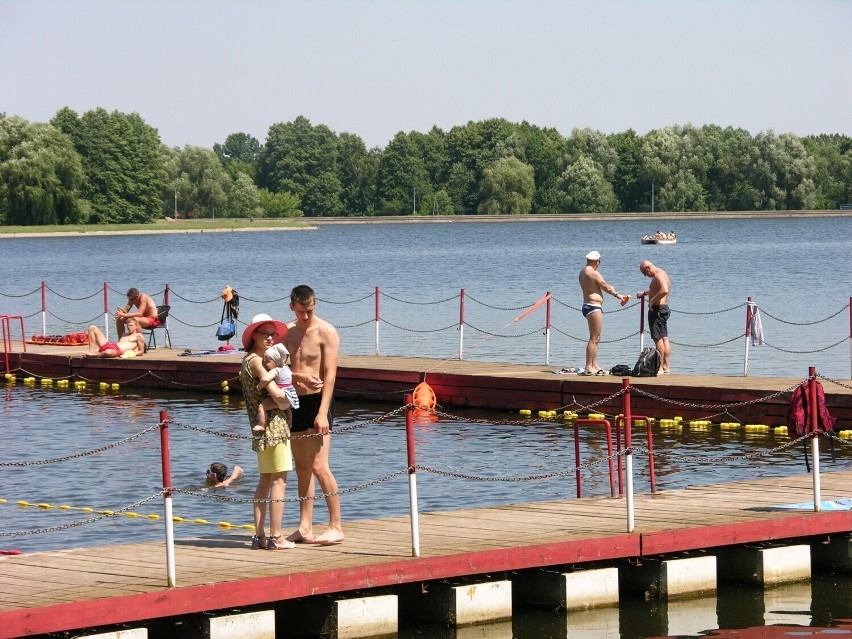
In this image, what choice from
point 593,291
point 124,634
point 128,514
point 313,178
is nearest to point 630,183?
point 313,178

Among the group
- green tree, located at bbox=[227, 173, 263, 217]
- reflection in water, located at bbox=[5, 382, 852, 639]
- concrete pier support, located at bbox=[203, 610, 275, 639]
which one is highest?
green tree, located at bbox=[227, 173, 263, 217]

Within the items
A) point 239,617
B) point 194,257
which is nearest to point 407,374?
point 239,617

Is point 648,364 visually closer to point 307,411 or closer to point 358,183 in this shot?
point 307,411

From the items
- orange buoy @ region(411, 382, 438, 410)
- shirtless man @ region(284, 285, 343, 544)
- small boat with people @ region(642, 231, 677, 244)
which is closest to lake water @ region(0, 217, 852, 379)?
small boat with people @ region(642, 231, 677, 244)

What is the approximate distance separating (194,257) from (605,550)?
96984 mm

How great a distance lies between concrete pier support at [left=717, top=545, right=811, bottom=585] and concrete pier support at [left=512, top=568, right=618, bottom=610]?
1293 mm

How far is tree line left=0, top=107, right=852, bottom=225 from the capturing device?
480 ft

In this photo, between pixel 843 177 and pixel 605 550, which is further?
pixel 843 177

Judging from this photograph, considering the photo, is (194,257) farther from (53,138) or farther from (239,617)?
(239,617)

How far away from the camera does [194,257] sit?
4227 inches

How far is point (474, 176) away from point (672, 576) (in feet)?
577

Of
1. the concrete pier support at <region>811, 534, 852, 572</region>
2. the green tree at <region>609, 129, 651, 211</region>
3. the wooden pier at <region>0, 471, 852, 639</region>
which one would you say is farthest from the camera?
the green tree at <region>609, 129, 651, 211</region>

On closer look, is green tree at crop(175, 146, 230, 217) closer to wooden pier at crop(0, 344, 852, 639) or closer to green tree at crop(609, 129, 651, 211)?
green tree at crop(609, 129, 651, 211)

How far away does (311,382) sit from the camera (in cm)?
1188
